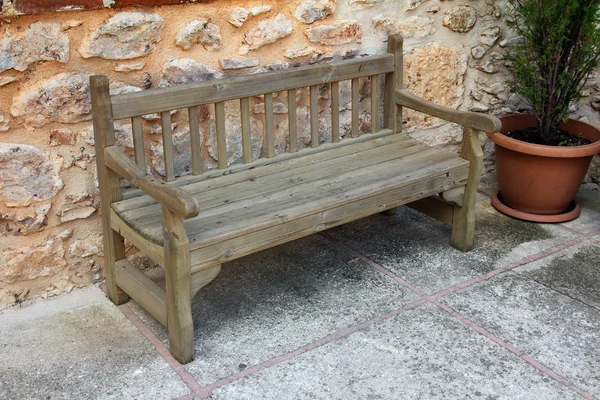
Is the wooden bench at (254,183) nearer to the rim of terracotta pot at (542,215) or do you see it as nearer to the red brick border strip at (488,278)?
the red brick border strip at (488,278)

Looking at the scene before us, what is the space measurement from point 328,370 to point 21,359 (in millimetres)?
1173

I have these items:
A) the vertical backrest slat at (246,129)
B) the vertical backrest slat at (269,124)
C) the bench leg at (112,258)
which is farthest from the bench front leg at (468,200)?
the bench leg at (112,258)

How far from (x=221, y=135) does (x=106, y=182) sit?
545 millimetres

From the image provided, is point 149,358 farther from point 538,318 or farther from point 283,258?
point 538,318

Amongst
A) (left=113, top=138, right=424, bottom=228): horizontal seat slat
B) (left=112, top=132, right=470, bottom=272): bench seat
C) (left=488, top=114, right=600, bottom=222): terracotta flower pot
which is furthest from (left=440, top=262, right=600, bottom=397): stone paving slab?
(left=113, top=138, right=424, bottom=228): horizontal seat slat

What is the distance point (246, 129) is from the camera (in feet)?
10.5

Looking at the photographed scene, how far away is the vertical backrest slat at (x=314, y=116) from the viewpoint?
338cm

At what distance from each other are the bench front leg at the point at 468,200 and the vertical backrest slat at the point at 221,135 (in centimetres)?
117

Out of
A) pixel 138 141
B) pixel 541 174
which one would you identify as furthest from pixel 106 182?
pixel 541 174

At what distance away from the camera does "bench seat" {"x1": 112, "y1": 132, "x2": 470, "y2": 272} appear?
2.69 m

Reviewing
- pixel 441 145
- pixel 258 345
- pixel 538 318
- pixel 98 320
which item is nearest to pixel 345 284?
pixel 258 345

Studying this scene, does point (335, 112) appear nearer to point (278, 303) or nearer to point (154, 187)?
point (278, 303)

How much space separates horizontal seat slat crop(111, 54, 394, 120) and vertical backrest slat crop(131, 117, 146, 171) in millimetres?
49

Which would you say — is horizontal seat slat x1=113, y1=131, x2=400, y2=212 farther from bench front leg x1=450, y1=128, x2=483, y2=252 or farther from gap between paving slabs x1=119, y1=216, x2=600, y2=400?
gap between paving slabs x1=119, y1=216, x2=600, y2=400
